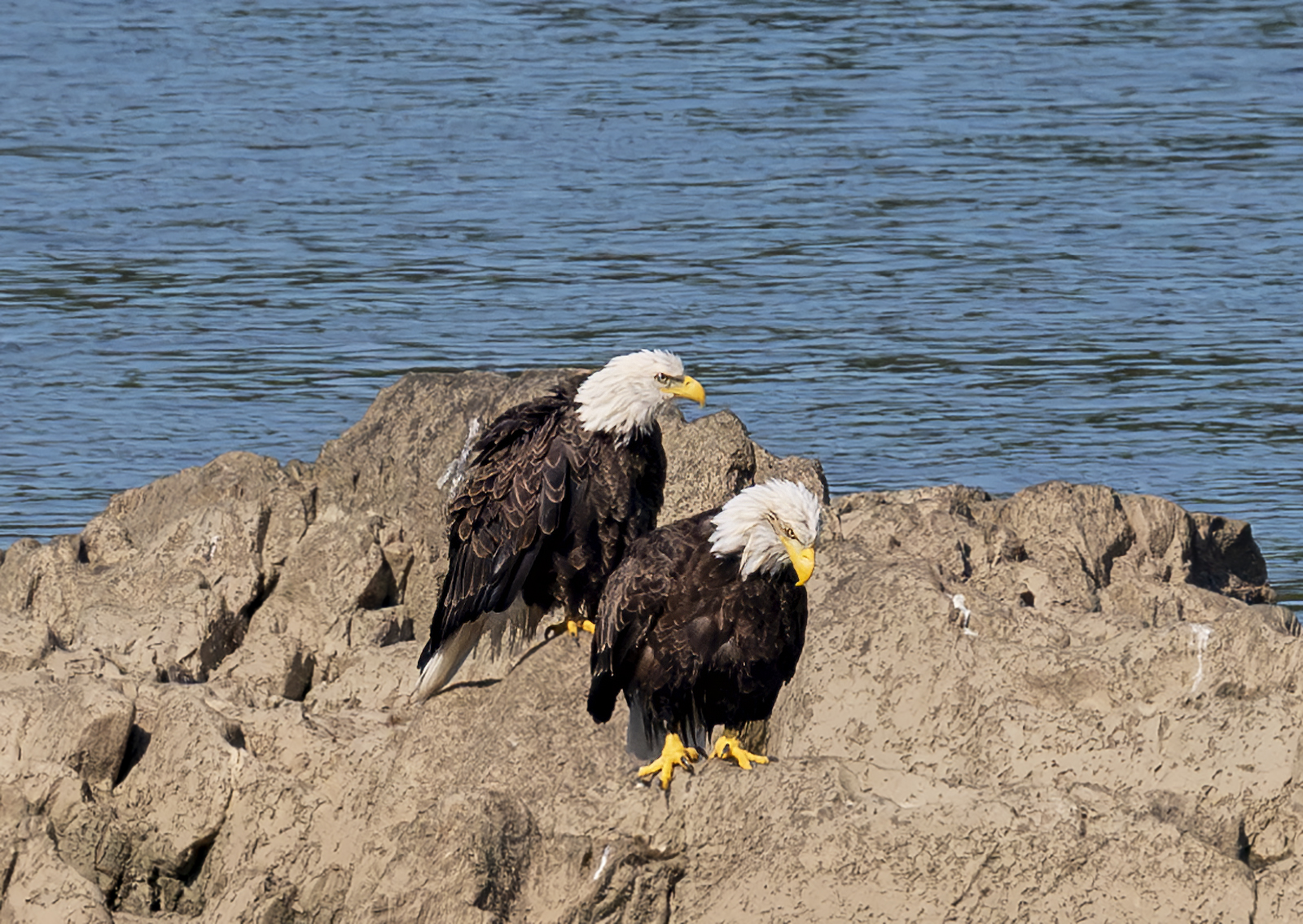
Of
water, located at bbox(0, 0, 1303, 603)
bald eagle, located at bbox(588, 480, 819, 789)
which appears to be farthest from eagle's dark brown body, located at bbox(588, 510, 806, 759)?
water, located at bbox(0, 0, 1303, 603)

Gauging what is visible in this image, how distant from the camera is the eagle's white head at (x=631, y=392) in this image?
23.9 feet

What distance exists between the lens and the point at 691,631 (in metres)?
6.62

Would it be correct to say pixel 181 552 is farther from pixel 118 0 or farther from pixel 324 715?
pixel 118 0

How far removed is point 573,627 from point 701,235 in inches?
460

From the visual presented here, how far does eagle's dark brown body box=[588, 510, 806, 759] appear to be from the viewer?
21.5ft

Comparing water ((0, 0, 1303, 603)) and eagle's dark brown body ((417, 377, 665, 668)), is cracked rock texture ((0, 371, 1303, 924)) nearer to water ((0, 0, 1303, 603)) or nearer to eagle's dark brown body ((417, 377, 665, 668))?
eagle's dark brown body ((417, 377, 665, 668))

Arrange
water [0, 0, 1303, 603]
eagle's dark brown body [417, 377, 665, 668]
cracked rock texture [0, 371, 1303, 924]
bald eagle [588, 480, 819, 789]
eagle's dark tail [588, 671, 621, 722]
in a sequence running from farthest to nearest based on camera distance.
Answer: water [0, 0, 1303, 603] < eagle's dark brown body [417, 377, 665, 668] < eagle's dark tail [588, 671, 621, 722] < bald eagle [588, 480, 819, 789] < cracked rock texture [0, 371, 1303, 924]

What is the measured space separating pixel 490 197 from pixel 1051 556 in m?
12.6

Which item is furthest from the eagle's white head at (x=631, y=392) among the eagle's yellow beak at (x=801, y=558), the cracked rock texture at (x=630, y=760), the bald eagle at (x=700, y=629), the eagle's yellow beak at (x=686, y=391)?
the eagle's yellow beak at (x=801, y=558)

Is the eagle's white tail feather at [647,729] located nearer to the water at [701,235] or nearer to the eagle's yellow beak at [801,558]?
the eagle's yellow beak at [801,558]

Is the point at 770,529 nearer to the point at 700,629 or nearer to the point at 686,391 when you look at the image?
the point at 700,629

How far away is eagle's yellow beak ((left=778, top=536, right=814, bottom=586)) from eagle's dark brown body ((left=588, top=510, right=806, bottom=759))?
0.21m

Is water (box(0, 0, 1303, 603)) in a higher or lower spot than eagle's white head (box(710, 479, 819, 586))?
lower

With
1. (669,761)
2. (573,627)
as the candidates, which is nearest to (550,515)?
(573,627)
